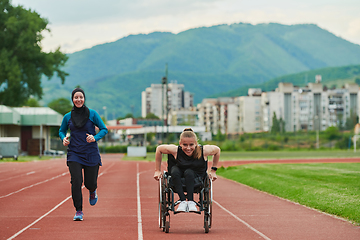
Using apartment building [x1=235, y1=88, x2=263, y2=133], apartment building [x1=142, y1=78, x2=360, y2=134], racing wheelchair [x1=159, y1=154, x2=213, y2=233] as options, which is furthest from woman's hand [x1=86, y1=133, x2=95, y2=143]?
apartment building [x1=235, y1=88, x2=263, y2=133]

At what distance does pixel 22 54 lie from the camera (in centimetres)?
6419

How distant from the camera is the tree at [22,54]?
6247 centimetres

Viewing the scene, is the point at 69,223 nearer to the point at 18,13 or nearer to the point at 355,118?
the point at 18,13

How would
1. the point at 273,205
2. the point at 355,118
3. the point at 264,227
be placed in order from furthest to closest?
1. the point at 355,118
2. the point at 273,205
3. the point at 264,227

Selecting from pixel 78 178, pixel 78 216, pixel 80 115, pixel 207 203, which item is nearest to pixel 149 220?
pixel 78 216

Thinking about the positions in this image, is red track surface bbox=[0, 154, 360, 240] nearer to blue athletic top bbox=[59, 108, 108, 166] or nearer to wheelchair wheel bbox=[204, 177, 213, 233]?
wheelchair wheel bbox=[204, 177, 213, 233]

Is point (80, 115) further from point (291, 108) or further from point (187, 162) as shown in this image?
point (291, 108)

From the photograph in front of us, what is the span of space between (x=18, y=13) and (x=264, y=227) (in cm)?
6115

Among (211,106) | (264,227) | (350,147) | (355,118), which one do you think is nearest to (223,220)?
(264,227)

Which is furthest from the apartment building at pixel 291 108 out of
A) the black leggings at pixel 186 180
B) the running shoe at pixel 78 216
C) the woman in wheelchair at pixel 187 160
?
the black leggings at pixel 186 180

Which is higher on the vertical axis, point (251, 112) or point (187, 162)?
point (251, 112)

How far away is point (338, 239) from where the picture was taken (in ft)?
27.5

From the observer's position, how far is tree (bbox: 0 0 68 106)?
6247 cm

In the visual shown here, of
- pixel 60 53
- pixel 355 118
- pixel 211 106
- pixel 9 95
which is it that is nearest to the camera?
pixel 9 95
